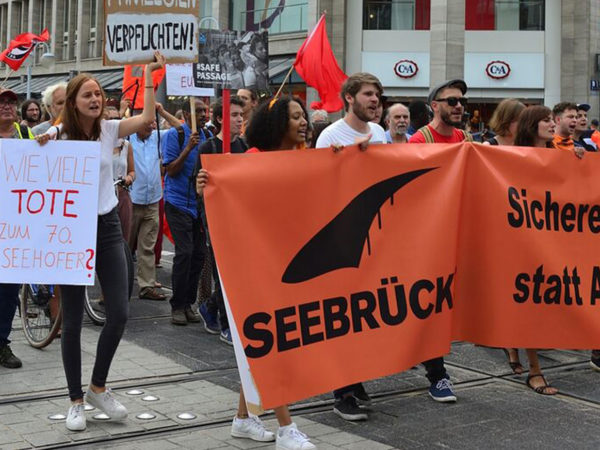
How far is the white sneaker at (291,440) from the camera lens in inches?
182

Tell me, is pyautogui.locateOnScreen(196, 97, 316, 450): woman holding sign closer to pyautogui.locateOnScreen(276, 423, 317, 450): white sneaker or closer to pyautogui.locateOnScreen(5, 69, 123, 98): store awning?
pyautogui.locateOnScreen(276, 423, 317, 450): white sneaker

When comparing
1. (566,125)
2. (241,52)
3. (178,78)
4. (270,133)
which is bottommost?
(270,133)

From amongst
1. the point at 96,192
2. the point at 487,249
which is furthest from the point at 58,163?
the point at 487,249

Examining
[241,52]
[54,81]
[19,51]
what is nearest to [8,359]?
[241,52]

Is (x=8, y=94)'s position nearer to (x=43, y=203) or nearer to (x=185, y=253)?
(x=43, y=203)

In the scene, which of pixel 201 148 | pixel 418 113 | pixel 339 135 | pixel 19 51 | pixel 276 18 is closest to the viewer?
pixel 339 135

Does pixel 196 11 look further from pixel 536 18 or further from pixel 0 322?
pixel 536 18

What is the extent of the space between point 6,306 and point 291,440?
3.03m

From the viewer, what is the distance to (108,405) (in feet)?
17.3

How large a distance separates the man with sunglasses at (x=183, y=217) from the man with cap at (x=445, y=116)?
9.26 ft

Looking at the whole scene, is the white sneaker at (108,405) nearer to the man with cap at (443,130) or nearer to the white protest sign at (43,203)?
the white protest sign at (43,203)

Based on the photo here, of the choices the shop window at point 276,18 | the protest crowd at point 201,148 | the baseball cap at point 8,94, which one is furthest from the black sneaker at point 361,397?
the shop window at point 276,18

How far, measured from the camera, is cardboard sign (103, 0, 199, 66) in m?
6.23

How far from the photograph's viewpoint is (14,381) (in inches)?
247
